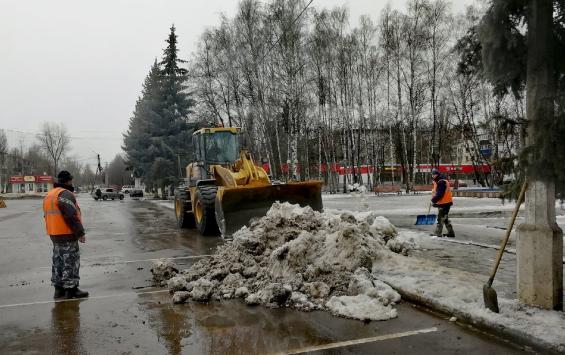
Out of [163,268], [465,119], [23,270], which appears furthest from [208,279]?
[465,119]

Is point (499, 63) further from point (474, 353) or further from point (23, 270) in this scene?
point (23, 270)

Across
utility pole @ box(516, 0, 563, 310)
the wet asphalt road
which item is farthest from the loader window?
utility pole @ box(516, 0, 563, 310)

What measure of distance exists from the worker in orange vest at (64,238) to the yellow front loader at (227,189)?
5.44m

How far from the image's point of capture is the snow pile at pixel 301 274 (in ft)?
19.4

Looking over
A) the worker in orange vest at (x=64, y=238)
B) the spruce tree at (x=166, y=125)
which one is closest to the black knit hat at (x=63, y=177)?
the worker in orange vest at (x=64, y=238)

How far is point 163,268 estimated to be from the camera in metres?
7.66

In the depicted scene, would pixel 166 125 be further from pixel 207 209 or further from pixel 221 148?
pixel 207 209

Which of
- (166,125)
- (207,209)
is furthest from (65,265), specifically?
(166,125)

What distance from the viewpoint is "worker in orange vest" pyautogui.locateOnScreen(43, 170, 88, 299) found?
268 inches

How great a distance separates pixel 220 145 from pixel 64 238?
876cm

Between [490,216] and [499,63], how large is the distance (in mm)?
13702

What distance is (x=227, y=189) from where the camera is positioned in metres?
12.1

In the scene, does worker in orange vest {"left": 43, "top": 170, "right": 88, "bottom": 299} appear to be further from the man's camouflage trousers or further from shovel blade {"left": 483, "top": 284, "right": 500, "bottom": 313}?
shovel blade {"left": 483, "top": 284, "right": 500, "bottom": 313}

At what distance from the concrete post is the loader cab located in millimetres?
11054
